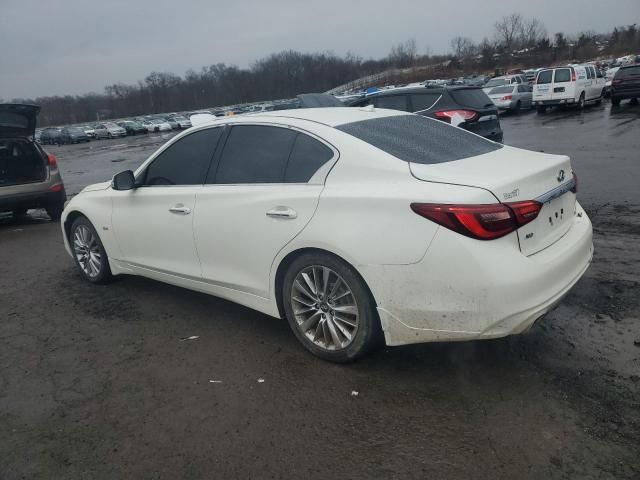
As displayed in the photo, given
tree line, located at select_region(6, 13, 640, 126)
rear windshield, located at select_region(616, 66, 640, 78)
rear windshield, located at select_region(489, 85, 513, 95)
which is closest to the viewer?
rear windshield, located at select_region(616, 66, 640, 78)

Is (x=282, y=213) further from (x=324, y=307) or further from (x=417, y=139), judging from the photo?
(x=417, y=139)

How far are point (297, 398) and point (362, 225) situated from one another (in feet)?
3.53

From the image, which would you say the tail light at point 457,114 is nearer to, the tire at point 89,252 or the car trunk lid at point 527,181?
the car trunk lid at point 527,181

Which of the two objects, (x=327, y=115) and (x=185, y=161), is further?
(x=185, y=161)

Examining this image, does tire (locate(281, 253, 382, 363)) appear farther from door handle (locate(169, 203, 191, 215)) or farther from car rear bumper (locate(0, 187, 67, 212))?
car rear bumper (locate(0, 187, 67, 212))

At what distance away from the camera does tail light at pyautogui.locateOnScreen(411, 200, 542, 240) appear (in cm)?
279

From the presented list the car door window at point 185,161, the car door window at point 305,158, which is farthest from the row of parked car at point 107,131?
the car door window at point 305,158

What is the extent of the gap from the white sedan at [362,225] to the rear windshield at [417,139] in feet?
0.06

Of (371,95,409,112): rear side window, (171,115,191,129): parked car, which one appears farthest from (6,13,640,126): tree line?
(371,95,409,112): rear side window

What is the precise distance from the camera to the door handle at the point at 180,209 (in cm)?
409

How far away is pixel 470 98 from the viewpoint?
10.2 m

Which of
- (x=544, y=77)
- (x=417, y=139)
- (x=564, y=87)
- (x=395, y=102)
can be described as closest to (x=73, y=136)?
(x=544, y=77)

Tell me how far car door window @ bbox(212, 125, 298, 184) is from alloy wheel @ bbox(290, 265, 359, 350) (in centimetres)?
72

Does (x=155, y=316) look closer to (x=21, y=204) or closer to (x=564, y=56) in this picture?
(x=21, y=204)
